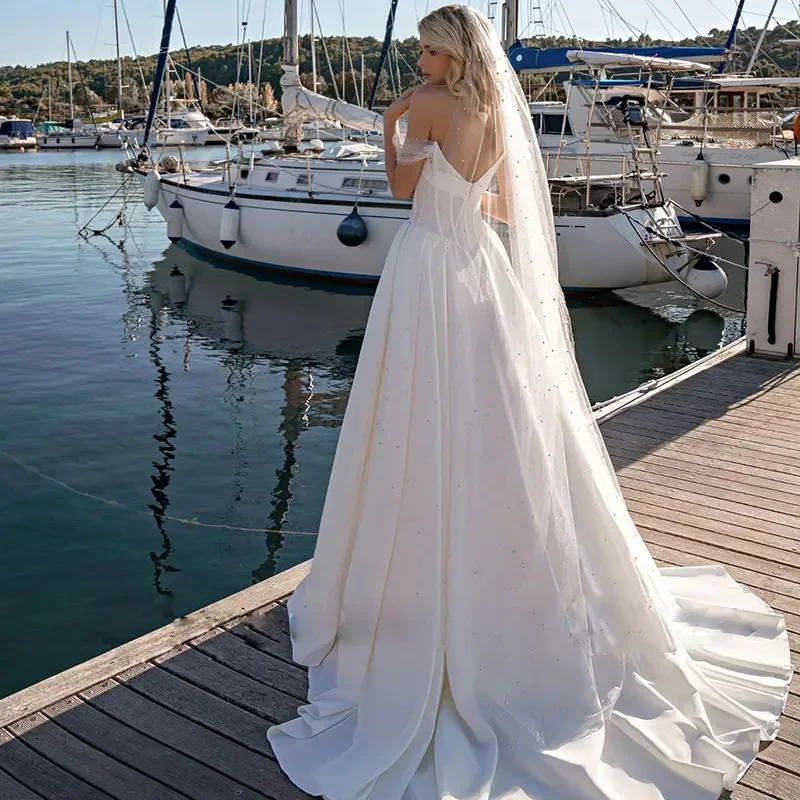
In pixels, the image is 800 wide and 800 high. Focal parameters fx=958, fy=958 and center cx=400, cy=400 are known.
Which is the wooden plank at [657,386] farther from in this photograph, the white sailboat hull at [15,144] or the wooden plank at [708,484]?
the white sailboat hull at [15,144]

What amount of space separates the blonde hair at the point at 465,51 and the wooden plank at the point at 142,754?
177 centimetres

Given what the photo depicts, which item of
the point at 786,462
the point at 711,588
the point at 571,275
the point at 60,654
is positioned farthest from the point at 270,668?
the point at 571,275

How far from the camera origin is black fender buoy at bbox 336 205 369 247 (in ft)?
42.4

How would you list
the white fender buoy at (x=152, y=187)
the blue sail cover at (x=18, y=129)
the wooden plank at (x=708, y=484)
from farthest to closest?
the blue sail cover at (x=18, y=129), the white fender buoy at (x=152, y=187), the wooden plank at (x=708, y=484)

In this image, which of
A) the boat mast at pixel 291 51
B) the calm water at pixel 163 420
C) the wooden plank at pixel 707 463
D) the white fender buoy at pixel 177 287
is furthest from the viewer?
the boat mast at pixel 291 51

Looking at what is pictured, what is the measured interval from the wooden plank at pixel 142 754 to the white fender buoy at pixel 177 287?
11494 millimetres

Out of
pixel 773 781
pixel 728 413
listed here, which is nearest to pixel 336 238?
pixel 728 413

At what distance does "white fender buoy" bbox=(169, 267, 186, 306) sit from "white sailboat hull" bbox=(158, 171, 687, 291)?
0.75m

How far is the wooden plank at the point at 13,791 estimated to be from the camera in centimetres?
226

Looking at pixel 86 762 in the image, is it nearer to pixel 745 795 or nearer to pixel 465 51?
pixel 745 795

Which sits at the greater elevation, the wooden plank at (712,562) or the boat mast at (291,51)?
the boat mast at (291,51)

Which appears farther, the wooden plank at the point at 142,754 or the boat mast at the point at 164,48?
the boat mast at the point at 164,48

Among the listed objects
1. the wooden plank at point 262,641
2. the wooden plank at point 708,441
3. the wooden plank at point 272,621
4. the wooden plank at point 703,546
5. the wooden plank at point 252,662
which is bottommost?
the wooden plank at point 252,662

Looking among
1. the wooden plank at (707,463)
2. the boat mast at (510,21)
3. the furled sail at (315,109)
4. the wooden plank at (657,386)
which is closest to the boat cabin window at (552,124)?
the boat mast at (510,21)
